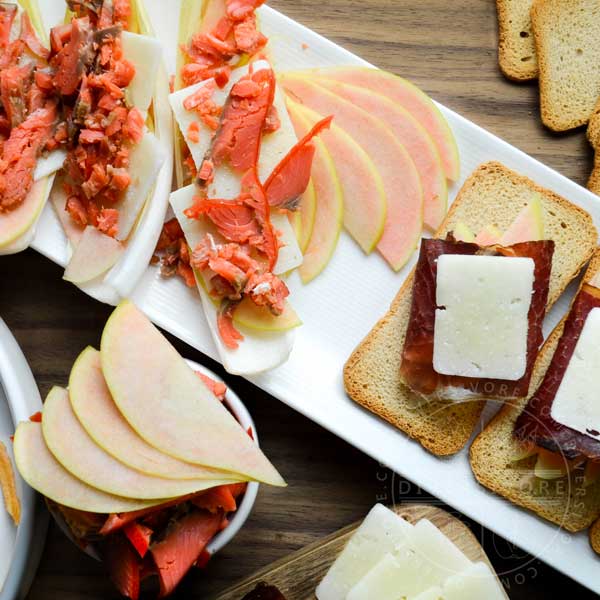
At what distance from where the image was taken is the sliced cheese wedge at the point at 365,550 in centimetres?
270

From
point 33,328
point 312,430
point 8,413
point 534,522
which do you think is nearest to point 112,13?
point 33,328

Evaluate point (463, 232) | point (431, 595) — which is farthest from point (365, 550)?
point (463, 232)

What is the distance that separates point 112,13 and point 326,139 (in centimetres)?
90

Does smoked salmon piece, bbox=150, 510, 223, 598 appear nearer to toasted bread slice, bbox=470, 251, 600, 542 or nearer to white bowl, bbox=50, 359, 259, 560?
white bowl, bbox=50, 359, 259, 560

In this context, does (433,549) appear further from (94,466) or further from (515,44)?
(515,44)

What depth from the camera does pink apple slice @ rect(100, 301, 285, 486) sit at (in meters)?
2.42

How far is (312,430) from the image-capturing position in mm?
3102

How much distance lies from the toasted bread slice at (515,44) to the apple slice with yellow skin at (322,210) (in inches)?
34.2

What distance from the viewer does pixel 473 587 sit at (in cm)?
260

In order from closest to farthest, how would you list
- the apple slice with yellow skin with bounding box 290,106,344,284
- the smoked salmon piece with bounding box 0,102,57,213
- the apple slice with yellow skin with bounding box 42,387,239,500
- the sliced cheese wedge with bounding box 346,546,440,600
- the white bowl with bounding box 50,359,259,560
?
the apple slice with yellow skin with bounding box 42,387,239,500 < the white bowl with bounding box 50,359,259,560 < the sliced cheese wedge with bounding box 346,546,440,600 < the smoked salmon piece with bounding box 0,102,57,213 < the apple slice with yellow skin with bounding box 290,106,344,284

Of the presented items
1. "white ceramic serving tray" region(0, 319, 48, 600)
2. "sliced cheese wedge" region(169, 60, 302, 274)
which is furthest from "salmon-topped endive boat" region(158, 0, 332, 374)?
"white ceramic serving tray" region(0, 319, 48, 600)

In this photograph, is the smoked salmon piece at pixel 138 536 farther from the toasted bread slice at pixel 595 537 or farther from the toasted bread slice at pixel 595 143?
the toasted bread slice at pixel 595 143

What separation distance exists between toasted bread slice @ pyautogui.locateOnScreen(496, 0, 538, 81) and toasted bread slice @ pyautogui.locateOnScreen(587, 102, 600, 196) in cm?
29

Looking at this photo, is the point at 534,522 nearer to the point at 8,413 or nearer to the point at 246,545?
the point at 246,545
